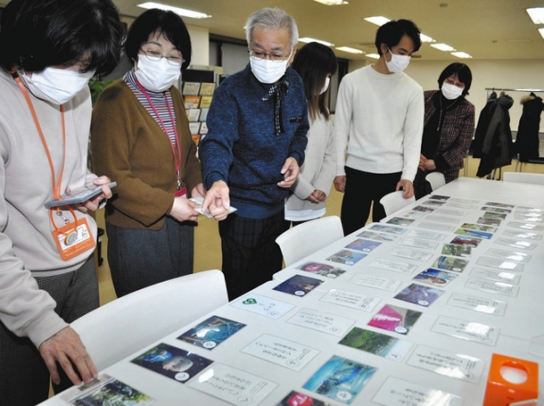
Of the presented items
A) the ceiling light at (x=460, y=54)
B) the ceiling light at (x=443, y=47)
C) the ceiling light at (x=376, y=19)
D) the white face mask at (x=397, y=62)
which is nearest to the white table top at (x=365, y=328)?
the white face mask at (x=397, y=62)

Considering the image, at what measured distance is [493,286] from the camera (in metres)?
1.35

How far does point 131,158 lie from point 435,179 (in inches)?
91.0

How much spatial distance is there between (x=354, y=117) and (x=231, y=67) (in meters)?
8.73

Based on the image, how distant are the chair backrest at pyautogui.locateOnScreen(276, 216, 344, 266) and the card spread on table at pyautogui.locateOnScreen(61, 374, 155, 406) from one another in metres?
0.85

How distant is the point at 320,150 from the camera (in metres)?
2.51


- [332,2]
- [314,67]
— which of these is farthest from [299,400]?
[332,2]

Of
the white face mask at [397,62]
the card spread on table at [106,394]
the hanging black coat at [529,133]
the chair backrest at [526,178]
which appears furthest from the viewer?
the hanging black coat at [529,133]

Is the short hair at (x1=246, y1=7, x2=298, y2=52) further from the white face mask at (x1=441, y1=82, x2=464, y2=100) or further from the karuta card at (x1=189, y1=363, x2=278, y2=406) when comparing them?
the white face mask at (x1=441, y1=82, x2=464, y2=100)

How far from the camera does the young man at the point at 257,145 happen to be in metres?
1.70

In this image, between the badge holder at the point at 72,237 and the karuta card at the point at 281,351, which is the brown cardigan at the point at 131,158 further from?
the karuta card at the point at 281,351

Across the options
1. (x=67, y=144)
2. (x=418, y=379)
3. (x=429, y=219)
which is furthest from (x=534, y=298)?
(x=67, y=144)

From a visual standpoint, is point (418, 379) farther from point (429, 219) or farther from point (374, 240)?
point (429, 219)

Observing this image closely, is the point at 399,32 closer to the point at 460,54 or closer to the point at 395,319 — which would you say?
the point at 395,319

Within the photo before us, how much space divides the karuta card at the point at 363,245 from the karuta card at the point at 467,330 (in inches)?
22.2
